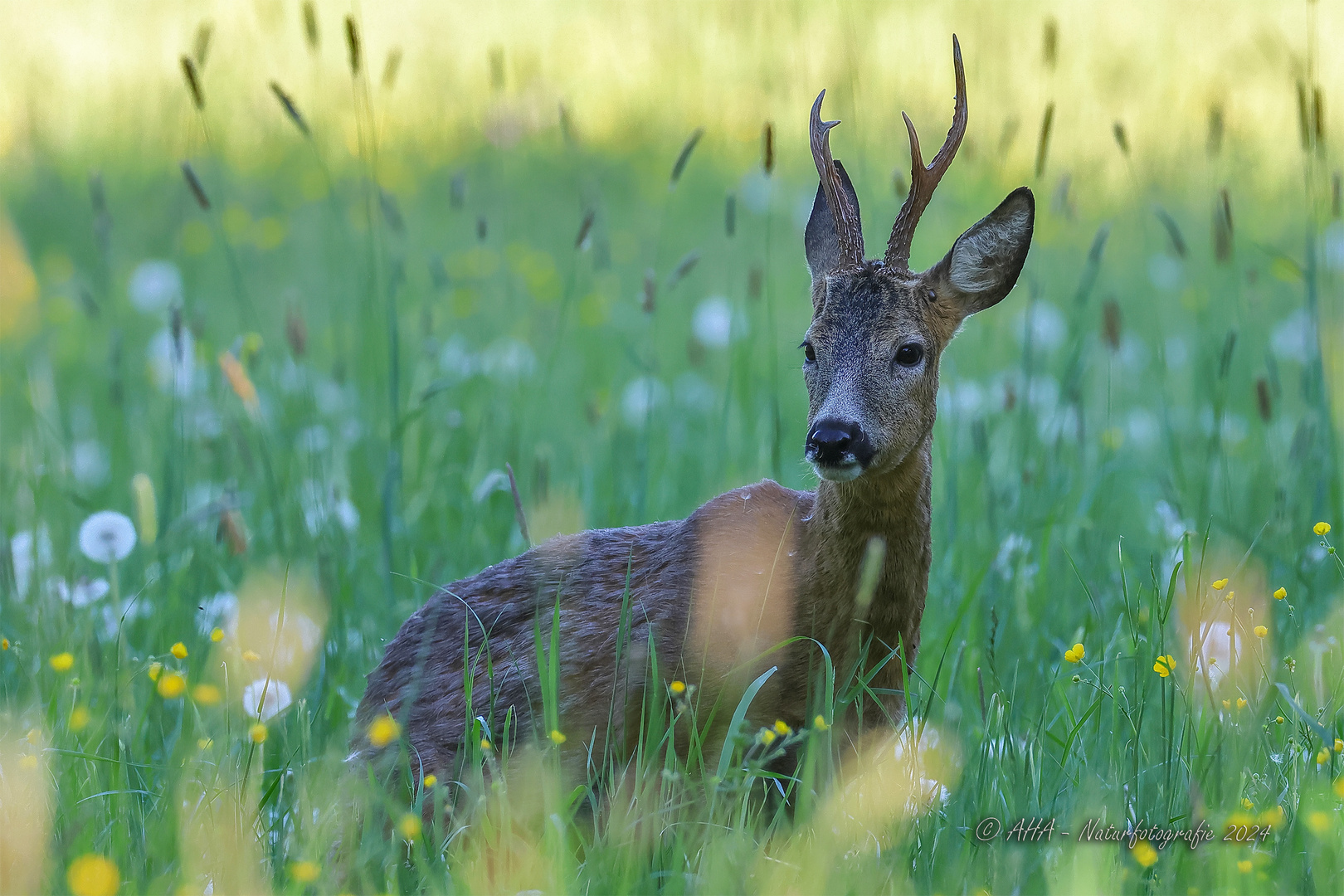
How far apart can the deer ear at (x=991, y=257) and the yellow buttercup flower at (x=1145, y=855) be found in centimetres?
161

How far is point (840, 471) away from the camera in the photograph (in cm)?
333

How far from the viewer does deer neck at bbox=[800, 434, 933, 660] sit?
11.5 ft

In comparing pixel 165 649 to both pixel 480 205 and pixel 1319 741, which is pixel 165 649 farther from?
pixel 480 205

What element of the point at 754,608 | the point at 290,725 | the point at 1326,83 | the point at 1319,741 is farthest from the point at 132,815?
the point at 1326,83

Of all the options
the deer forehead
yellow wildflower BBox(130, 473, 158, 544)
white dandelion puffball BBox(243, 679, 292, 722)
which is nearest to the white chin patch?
the deer forehead

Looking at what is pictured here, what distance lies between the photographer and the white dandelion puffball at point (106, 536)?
12.7 ft

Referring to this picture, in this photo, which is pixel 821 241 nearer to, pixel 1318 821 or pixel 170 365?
pixel 1318 821

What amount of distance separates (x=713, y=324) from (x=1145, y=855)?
4376 mm

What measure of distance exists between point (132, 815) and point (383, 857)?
1.75ft

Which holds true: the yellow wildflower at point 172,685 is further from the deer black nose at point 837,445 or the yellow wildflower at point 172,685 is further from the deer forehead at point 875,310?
the deer forehead at point 875,310

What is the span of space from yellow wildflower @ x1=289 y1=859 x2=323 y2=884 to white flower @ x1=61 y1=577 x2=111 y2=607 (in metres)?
1.70

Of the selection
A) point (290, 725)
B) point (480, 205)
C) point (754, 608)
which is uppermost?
point (480, 205)

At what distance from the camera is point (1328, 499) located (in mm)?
4891

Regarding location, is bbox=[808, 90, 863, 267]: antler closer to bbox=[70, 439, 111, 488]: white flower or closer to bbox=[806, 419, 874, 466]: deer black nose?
bbox=[806, 419, 874, 466]: deer black nose
